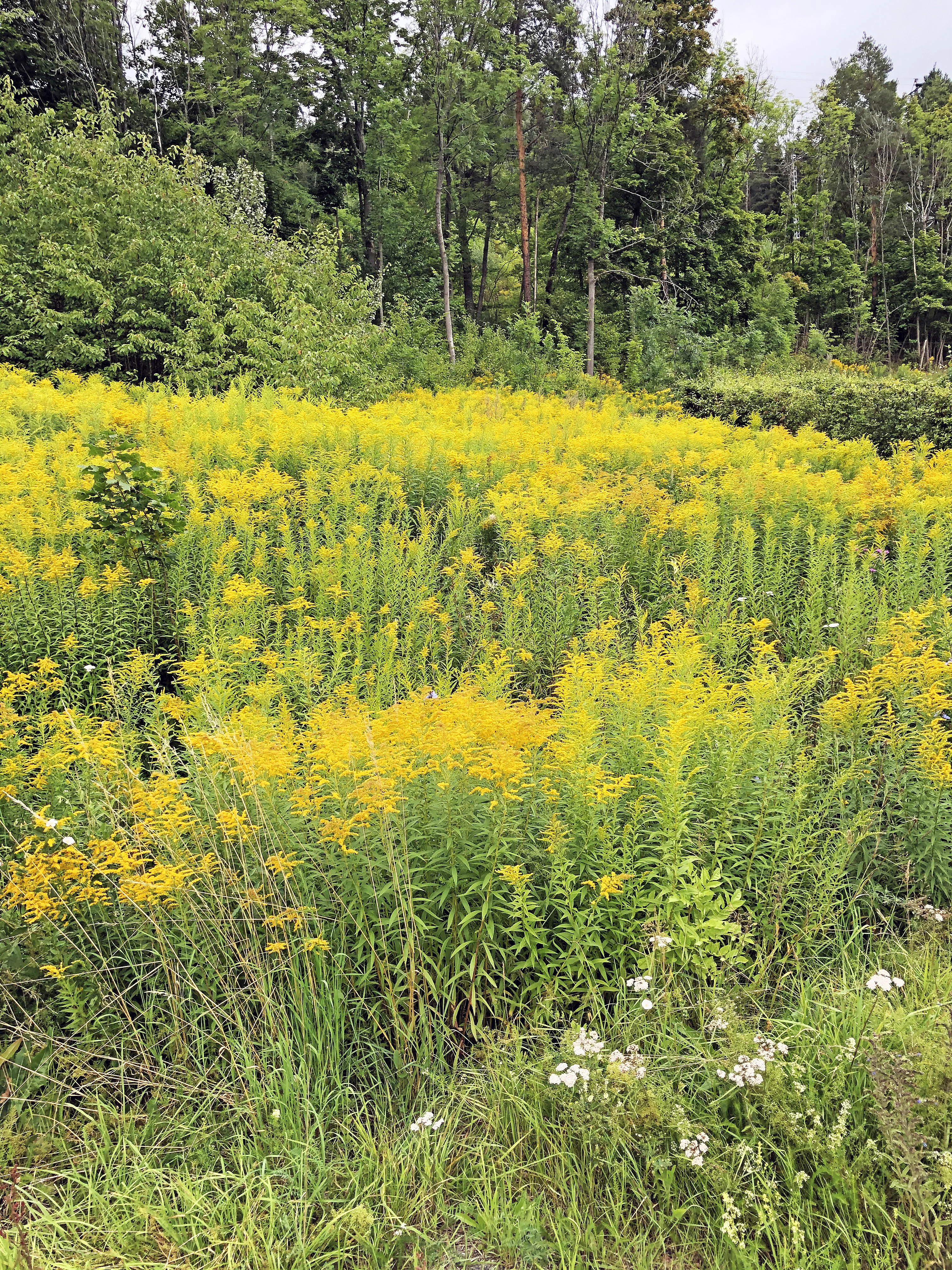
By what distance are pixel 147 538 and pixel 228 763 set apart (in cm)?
296

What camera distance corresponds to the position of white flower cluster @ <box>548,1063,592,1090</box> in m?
2.00

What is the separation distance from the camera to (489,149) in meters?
19.9

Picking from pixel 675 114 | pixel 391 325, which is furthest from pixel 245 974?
pixel 675 114

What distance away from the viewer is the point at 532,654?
177 inches

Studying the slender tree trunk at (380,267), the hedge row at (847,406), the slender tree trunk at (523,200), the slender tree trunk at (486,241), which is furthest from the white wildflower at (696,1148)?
the slender tree trunk at (486,241)

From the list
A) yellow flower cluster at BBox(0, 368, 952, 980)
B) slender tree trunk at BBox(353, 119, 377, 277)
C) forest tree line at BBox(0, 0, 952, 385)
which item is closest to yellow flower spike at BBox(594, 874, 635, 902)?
yellow flower cluster at BBox(0, 368, 952, 980)

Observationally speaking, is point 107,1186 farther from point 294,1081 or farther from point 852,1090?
point 852,1090

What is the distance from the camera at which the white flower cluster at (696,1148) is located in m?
1.89

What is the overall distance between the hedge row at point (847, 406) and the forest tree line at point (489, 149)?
5.26m

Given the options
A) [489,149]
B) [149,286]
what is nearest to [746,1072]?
[149,286]

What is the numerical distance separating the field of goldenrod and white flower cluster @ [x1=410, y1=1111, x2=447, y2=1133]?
0.02 metres

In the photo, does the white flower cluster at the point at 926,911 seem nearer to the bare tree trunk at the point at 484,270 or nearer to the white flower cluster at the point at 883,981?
the white flower cluster at the point at 883,981

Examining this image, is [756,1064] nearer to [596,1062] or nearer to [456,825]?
[596,1062]

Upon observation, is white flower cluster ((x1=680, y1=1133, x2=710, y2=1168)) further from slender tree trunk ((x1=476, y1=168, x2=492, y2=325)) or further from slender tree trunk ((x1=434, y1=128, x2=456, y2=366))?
slender tree trunk ((x1=476, y1=168, x2=492, y2=325))
